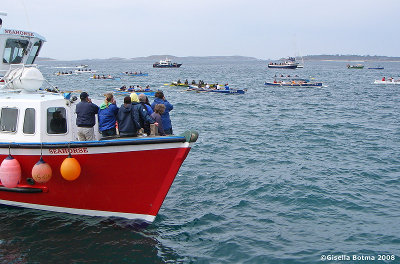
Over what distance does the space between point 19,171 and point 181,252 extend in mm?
4402

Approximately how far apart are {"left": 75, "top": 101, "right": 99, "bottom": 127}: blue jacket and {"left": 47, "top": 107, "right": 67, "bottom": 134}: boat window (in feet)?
1.91

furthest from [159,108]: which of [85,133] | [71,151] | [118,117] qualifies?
[71,151]

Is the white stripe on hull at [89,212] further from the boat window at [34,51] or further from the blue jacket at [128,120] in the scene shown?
the boat window at [34,51]

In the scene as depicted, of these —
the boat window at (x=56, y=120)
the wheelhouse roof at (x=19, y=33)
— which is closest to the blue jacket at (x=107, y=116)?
the boat window at (x=56, y=120)

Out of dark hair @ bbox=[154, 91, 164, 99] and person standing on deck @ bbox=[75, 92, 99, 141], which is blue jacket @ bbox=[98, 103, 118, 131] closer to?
person standing on deck @ bbox=[75, 92, 99, 141]

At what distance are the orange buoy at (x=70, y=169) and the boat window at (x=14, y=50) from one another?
222 inches

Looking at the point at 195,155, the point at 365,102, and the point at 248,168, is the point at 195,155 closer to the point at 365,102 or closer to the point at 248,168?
the point at 248,168

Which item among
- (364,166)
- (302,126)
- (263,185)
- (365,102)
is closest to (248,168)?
(263,185)

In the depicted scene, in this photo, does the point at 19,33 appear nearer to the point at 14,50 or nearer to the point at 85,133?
the point at 14,50

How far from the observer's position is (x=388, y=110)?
119 feet

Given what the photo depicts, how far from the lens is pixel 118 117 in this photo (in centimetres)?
1038

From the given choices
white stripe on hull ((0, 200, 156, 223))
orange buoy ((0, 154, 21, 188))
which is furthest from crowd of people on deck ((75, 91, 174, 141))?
white stripe on hull ((0, 200, 156, 223))

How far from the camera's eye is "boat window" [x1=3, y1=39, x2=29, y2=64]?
1319cm

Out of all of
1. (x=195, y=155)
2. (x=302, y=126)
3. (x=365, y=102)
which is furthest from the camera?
(x=365, y=102)
